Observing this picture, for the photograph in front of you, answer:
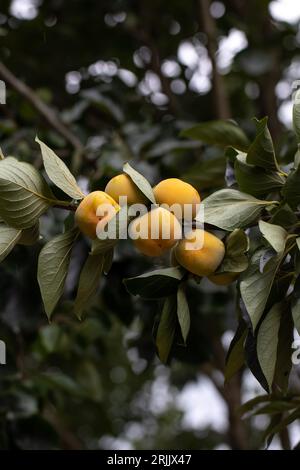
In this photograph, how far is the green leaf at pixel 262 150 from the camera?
75 cm

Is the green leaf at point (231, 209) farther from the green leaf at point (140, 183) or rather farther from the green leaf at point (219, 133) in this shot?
the green leaf at point (219, 133)

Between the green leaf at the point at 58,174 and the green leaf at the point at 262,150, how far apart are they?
0.19 meters

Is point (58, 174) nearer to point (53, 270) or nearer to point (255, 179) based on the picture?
point (53, 270)

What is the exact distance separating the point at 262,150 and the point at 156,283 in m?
0.18

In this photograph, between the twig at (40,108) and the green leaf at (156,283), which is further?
the twig at (40,108)

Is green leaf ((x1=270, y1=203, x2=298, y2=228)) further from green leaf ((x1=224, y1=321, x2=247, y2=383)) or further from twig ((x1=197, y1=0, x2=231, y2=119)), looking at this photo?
twig ((x1=197, y1=0, x2=231, y2=119))

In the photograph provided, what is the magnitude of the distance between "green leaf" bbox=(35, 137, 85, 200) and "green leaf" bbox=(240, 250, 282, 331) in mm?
194

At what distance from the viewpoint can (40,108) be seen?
1726 mm

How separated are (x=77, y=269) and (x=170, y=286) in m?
0.72

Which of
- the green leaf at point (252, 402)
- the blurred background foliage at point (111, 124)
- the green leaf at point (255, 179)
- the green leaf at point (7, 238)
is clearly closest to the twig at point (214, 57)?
the blurred background foliage at point (111, 124)

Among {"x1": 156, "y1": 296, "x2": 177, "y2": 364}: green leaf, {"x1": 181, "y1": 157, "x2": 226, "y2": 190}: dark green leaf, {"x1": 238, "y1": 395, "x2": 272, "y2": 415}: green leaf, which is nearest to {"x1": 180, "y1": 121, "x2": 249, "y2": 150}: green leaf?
{"x1": 181, "y1": 157, "x2": 226, "y2": 190}: dark green leaf

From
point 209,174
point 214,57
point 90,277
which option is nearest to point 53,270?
point 90,277

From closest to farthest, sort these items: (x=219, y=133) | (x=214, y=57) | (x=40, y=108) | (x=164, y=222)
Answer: (x=164, y=222) < (x=219, y=133) < (x=40, y=108) < (x=214, y=57)
